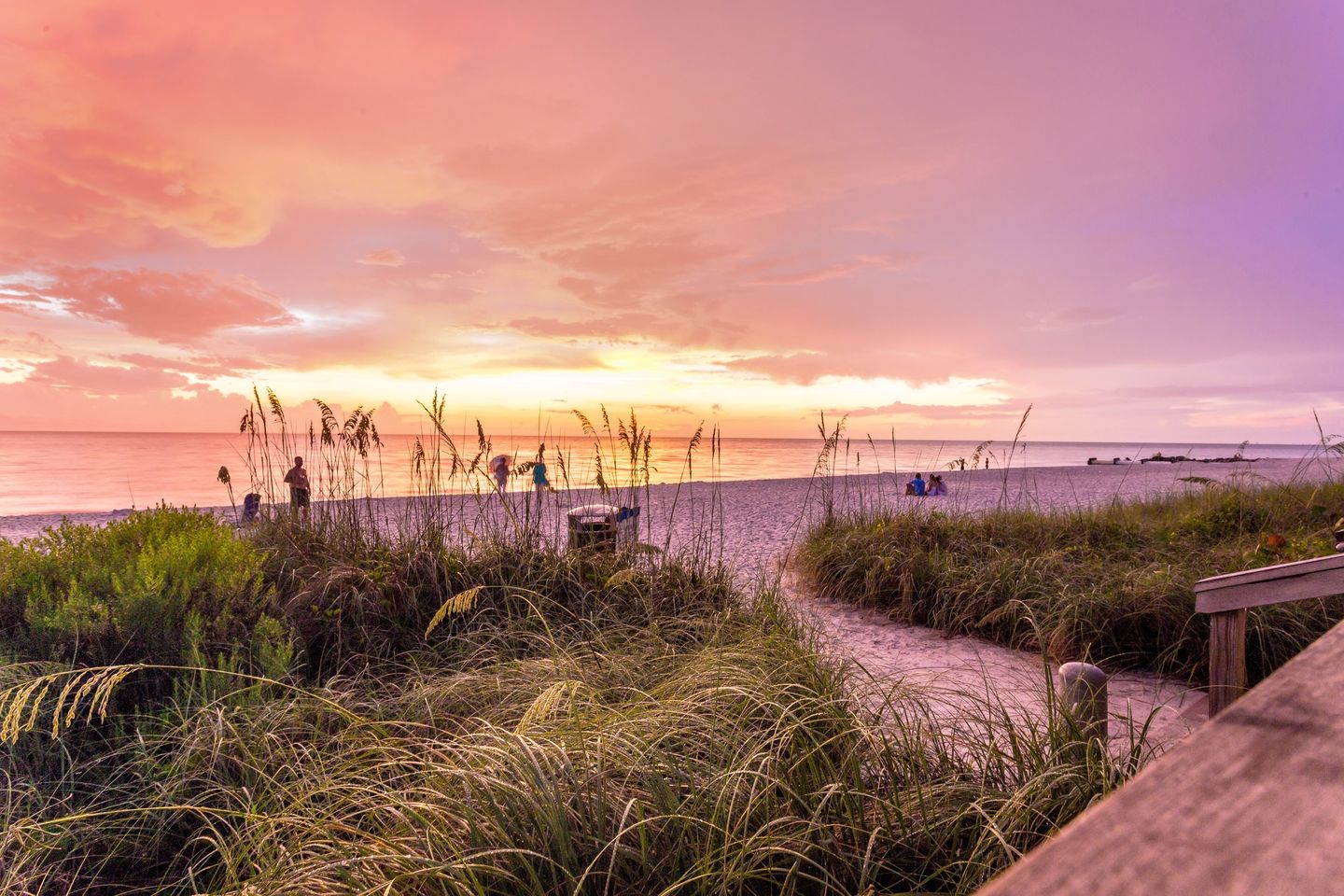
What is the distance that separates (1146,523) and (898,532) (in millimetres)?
3402

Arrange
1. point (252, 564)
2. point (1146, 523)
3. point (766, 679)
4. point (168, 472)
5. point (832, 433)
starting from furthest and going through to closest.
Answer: point (168, 472), point (1146, 523), point (832, 433), point (252, 564), point (766, 679)

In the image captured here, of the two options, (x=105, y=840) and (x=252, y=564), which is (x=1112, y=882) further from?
(x=252, y=564)

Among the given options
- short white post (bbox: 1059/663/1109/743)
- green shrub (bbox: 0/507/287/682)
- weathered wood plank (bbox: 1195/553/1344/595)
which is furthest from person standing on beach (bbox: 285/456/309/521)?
weathered wood plank (bbox: 1195/553/1344/595)

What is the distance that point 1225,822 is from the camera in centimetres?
44

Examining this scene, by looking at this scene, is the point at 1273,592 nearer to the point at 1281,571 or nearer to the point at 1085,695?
the point at 1281,571

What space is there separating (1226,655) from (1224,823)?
12.0 feet

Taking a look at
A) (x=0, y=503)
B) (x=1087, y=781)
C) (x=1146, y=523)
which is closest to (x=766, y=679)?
(x=1087, y=781)

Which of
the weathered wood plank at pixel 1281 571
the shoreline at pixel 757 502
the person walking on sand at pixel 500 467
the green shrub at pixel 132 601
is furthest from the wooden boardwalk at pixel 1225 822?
the person walking on sand at pixel 500 467

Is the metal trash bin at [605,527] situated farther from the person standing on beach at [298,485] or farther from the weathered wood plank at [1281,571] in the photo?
the weathered wood plank at [1281,571]

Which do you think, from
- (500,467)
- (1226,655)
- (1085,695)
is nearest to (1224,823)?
(1085,695)

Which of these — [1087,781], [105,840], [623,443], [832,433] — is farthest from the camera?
[832,433]

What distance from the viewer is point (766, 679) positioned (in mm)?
3342

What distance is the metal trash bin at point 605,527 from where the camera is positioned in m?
6.66

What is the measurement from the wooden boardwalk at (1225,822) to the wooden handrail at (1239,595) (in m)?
2.19
